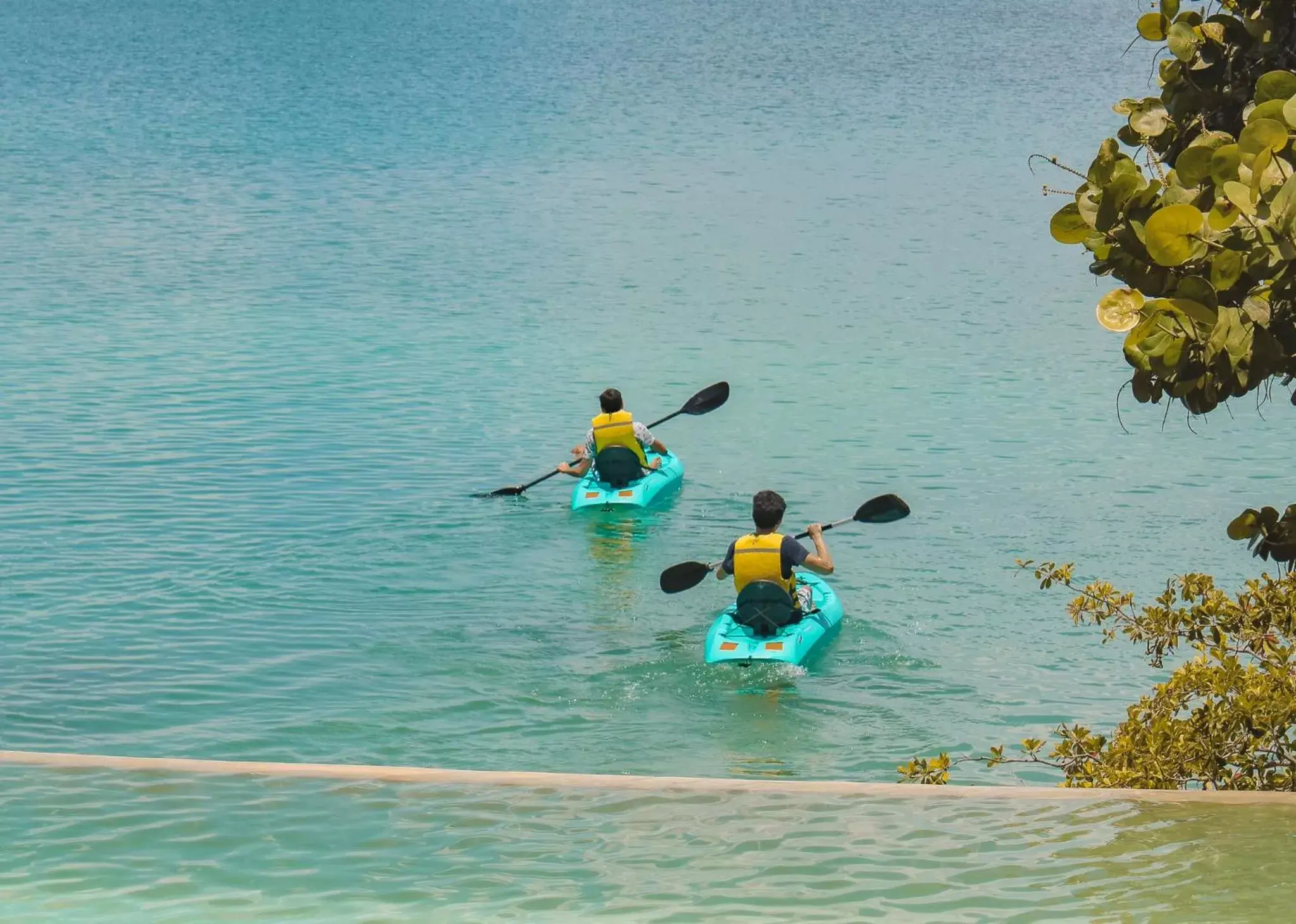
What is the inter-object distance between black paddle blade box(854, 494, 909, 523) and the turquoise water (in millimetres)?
853

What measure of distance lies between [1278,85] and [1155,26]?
1.01 m

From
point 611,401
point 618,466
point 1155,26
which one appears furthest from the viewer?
point 618,466

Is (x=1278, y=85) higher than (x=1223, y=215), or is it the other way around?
(x=1278, y=85)

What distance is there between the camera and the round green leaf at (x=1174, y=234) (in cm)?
530

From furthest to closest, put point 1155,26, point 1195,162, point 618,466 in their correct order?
point 618,466
point 1155,26
point 1195,162

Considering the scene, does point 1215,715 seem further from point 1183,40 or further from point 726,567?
point 726,567

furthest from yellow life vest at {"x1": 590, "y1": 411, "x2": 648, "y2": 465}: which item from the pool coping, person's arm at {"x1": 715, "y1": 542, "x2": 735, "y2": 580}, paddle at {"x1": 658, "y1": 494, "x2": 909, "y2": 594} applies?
the pool coping

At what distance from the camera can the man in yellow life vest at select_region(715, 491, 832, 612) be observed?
12695 millimetres

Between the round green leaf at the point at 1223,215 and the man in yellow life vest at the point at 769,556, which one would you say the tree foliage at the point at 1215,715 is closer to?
the round green leaf at the point at 1223,215

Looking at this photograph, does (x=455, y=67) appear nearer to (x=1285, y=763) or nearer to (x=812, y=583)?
(x=812, y=583)

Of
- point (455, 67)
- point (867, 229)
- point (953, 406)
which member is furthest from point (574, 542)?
point (455, 67)

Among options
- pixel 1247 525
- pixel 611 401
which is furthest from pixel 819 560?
pixel 1247 525

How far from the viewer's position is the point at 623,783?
Result: 8.11 meters

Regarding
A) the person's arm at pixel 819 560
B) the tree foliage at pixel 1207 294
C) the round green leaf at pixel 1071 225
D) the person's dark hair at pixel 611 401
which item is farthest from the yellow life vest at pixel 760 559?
the round green leaf at pixel 1071 225
